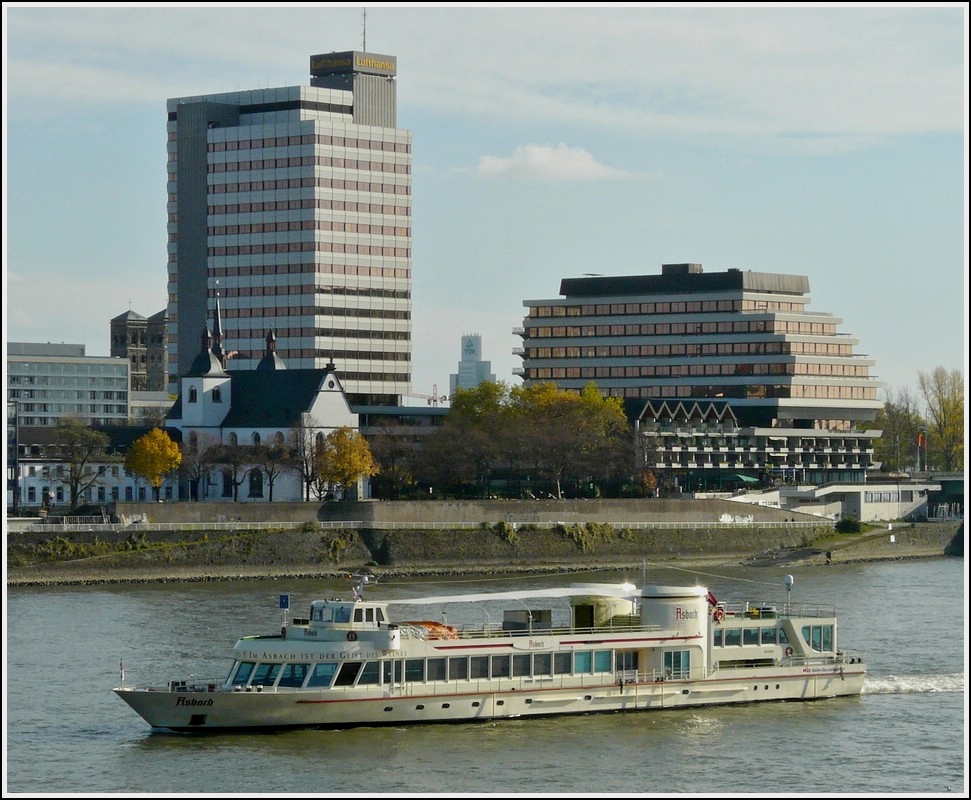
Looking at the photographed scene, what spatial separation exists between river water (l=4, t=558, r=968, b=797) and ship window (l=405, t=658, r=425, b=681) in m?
1.60

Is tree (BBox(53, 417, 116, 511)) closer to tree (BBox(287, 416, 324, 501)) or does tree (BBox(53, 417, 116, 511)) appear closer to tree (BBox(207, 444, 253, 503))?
tree (BBox(207, 444, 253, 503))

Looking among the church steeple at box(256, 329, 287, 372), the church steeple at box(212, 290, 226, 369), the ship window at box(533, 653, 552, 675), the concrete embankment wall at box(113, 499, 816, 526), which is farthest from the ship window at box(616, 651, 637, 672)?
the church steeple at box(212, 290, 226, 369)

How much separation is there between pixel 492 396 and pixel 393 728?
115 m

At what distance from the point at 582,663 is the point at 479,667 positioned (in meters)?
3.92

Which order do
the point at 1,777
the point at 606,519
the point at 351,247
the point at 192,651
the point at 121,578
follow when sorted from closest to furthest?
the point at 1,777
the point at 192,651
the point at 121,578
the point at 606,519
the point at 351,247

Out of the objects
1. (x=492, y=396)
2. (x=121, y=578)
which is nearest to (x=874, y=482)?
(x=492, y=396)

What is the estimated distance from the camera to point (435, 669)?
6650 centimetres

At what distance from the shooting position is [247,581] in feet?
406

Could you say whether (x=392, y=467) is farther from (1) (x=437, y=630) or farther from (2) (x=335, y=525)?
(1) (x=437, y=630)

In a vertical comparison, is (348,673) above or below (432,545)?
Result: below

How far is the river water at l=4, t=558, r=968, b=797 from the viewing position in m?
57.0

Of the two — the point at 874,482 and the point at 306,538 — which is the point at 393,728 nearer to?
the point at 306,538

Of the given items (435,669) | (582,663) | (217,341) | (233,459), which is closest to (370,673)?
(435,669)

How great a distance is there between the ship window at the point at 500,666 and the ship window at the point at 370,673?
409 cm
